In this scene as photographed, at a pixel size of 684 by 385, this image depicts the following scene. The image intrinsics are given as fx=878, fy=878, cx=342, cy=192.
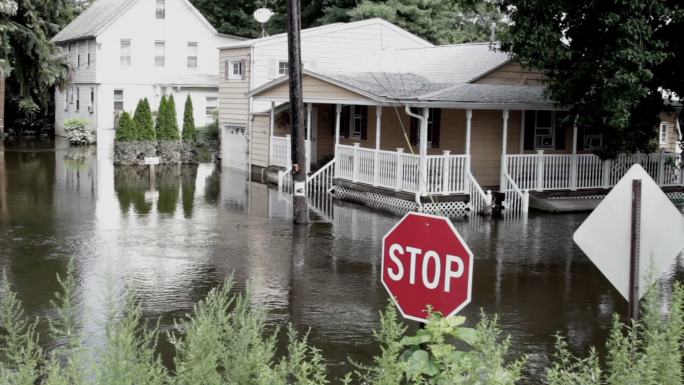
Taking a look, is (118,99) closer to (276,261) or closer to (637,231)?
(276,261)

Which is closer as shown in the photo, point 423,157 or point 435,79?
point 423,157

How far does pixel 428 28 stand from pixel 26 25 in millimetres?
23789

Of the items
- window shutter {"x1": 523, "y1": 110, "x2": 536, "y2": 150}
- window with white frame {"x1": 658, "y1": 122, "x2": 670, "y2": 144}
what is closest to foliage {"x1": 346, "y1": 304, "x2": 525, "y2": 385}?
window shutter {"x1": 523, "y1": 110, "x2": 536, "y2": 150}

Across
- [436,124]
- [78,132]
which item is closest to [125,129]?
[78,132]

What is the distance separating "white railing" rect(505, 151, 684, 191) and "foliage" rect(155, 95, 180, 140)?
1519 centimetres

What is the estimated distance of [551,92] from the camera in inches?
832

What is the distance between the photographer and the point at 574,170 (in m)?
24.1

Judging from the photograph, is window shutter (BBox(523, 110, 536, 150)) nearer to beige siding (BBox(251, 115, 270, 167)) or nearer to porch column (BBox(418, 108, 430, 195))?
porch column (BBox(418, 108, 430, 195))

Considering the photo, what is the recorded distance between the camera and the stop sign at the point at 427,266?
17.1 ft

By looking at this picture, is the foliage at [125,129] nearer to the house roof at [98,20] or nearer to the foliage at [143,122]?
the foliage at [143,122]

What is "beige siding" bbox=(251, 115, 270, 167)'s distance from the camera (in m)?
30.0

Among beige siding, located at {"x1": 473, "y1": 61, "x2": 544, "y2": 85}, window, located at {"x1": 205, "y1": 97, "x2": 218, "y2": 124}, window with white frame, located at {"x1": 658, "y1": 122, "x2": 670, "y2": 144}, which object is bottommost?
window with white frame, located at {"x1": 658, "y1": 122, "x2": 670, "y2": 144}

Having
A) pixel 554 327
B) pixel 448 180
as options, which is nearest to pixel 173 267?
pixel 554 327

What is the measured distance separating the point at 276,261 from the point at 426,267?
970 cm
